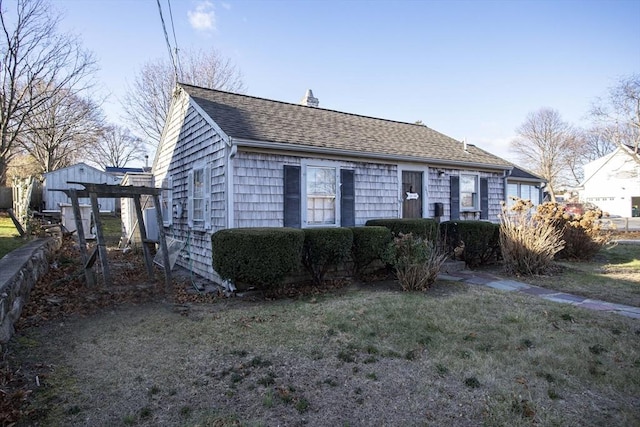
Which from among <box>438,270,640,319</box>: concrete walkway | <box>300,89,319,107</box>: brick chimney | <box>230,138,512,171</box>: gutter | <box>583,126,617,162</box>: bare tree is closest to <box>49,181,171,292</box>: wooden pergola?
<box>230,138,512,171</box>: gutter

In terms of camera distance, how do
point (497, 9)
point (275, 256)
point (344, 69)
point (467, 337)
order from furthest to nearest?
point (344, 69)
point (497, 9)
point (275, 256)
point (467, 337)

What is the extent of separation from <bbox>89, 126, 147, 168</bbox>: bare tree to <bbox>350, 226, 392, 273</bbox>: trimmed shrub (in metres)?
34.3

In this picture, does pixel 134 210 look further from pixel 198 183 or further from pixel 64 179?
pixel 64 179

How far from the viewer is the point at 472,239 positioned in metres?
9.16

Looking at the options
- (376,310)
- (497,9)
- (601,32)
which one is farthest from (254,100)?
(601,32)

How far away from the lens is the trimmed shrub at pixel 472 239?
9.17m

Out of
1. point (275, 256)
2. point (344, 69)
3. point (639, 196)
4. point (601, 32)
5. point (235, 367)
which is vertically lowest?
point (235, 367)

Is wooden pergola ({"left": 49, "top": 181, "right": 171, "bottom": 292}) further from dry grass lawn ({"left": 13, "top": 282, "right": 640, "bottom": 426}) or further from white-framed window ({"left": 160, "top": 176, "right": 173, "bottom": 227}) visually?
white-framed window ({"left": 160, "top": 176, "right": 173, "bottom": 227})

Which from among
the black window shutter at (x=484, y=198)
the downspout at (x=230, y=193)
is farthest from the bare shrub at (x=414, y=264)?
the black window shutter at (x=484, y=198)

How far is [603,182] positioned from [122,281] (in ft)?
147

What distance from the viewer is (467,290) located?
679cm

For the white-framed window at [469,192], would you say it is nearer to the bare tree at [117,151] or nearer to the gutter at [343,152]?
the gutter at [343,152]

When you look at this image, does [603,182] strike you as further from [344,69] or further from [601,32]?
[344,69]

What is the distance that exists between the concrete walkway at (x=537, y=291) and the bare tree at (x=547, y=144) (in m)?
38.5
